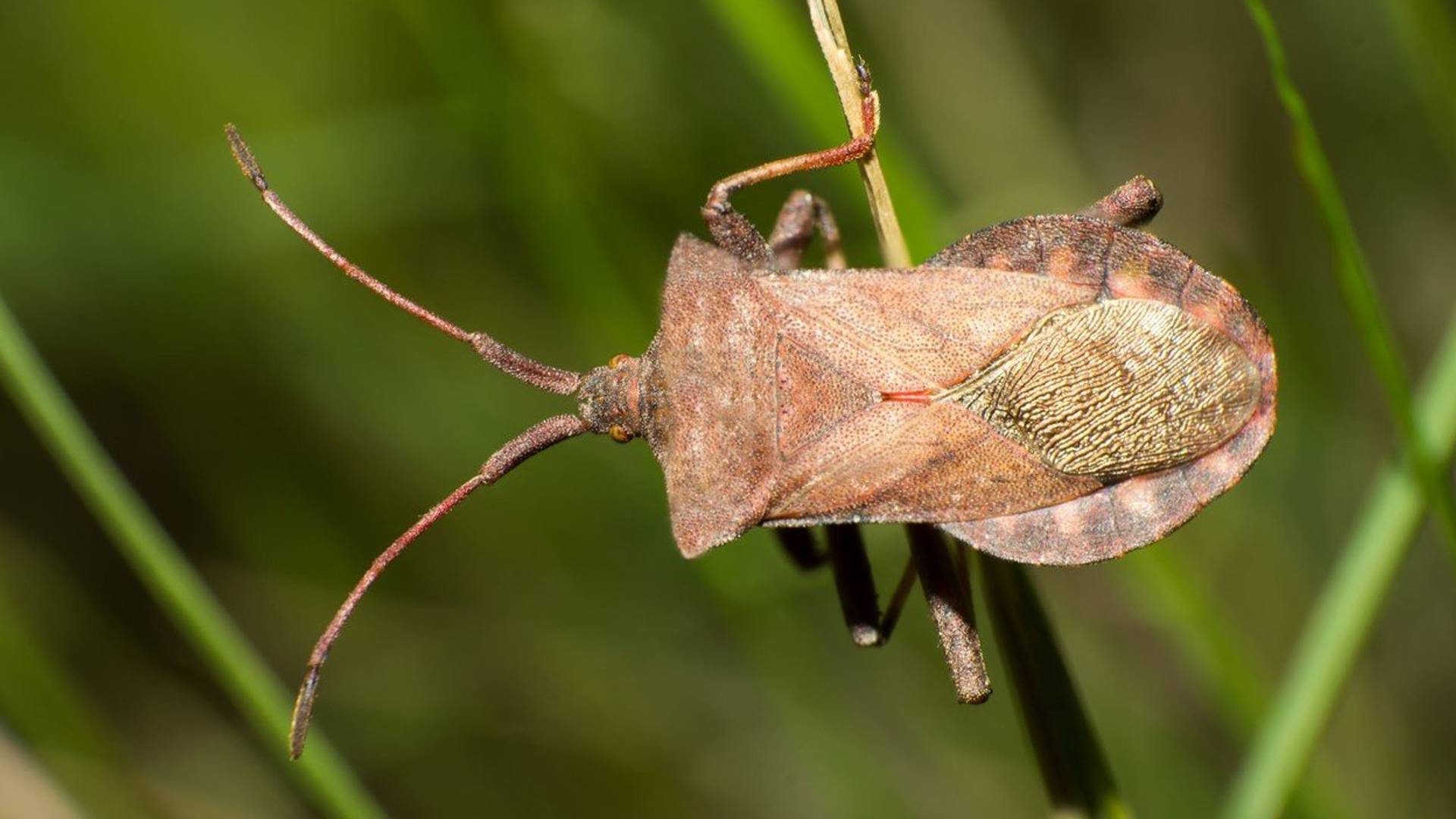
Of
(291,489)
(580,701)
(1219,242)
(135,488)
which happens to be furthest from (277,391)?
(1219,242)

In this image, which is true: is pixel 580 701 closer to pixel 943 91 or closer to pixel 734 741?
pixel 734 741

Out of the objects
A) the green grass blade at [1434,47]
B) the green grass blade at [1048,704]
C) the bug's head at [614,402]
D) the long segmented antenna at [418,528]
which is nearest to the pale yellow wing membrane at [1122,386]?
the green grass blade at [1048,704]

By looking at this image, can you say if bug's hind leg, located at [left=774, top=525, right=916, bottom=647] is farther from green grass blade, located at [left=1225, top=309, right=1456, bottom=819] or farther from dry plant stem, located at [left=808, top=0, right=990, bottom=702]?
green grass blade, located at [left=1225, top=309, right=1456, bottom=819]

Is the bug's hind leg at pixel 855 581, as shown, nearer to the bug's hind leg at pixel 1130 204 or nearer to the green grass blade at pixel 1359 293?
the bug's hind leg at pixel 1130 204

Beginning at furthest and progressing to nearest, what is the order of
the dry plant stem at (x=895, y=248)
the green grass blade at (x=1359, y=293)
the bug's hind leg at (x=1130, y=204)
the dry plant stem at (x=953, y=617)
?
the dry plant stem at (x=953, y=617) → the bug's hind leg at (x=1130, y=204) → the dry plant stem at (x=895, y=248) → the green grass blade at (x=1359, y=293)

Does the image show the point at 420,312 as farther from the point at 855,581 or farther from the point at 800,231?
the point at 855,581

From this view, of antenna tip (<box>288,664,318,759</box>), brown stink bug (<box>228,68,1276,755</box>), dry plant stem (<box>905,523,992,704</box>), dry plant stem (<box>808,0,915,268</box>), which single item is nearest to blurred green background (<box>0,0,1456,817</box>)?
dry plant stem (<box>905,523,992,704</box>)
